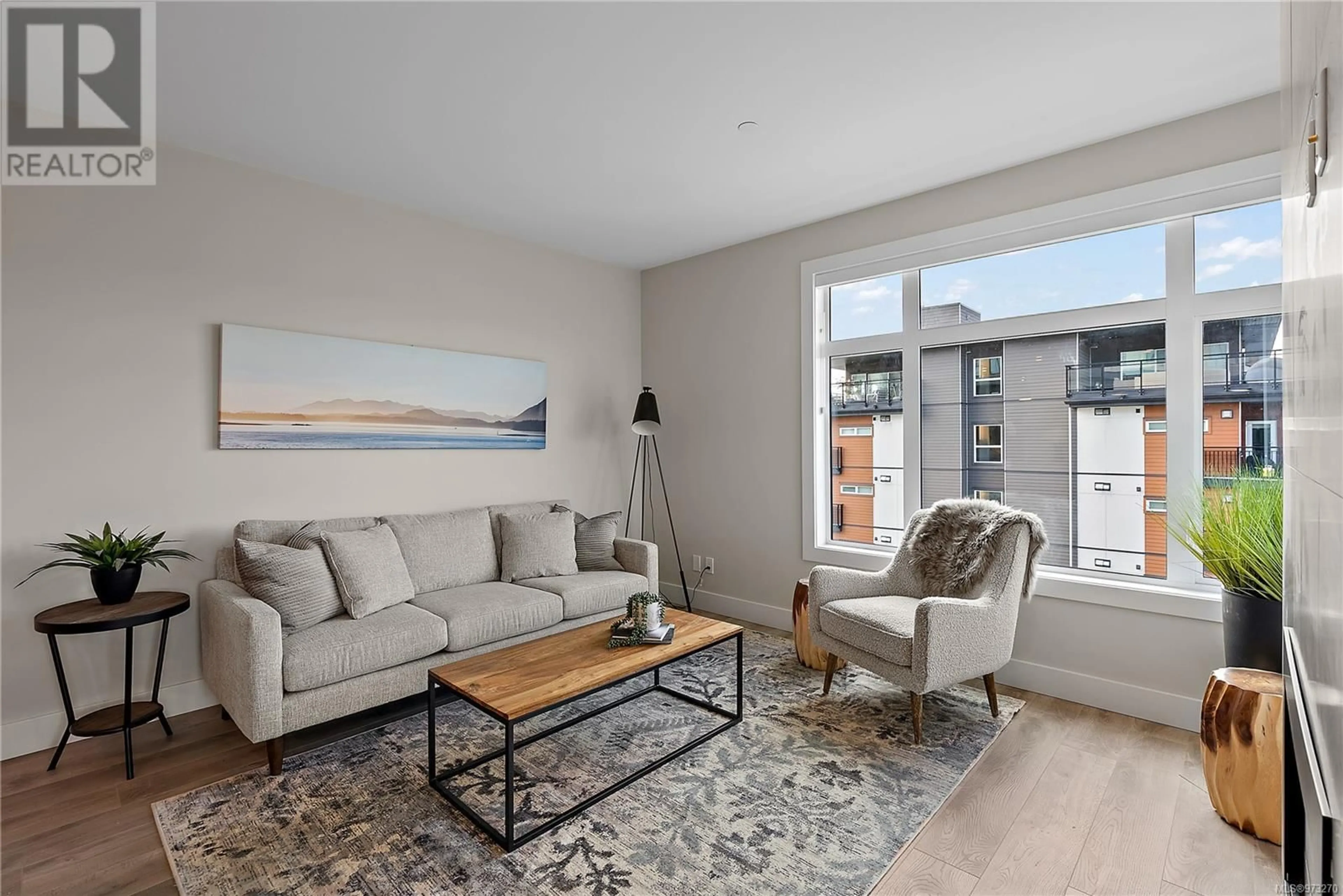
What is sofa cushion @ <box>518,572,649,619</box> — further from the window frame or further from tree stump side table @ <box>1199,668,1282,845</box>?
tree stump side table @ <box>1199,668,1282,845</box>

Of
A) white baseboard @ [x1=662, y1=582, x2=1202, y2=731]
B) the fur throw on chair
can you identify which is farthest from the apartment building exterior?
white baseboard @ [x1=662, y1=582, x2=1202, y2=731]

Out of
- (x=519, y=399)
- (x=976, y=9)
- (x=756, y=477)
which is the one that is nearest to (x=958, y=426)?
(x=756, y=477)

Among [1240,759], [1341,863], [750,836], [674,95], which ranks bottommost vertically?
[750,836]

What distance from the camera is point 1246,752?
2.00 metres

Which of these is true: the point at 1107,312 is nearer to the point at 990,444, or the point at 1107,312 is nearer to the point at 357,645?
the point at 990,444

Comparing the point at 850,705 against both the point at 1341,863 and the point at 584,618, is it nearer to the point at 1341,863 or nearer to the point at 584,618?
the point at 584,618

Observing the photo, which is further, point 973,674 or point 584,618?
point 584,618

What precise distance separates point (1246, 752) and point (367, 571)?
3398mm

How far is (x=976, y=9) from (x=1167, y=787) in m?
2.80

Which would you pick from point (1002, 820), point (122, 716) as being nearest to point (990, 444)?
point (1002, 820)

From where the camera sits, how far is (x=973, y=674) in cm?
268

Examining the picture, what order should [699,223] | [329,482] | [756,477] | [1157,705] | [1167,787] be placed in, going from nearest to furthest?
1. [1167,787]
2. [1157,705]
3. [329,482]
4. [699,223]
5. [756,477]

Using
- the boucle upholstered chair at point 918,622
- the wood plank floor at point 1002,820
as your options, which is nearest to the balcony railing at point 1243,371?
the boucle upholstered chair at point 918,622

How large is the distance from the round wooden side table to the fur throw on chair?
3.32 metres
